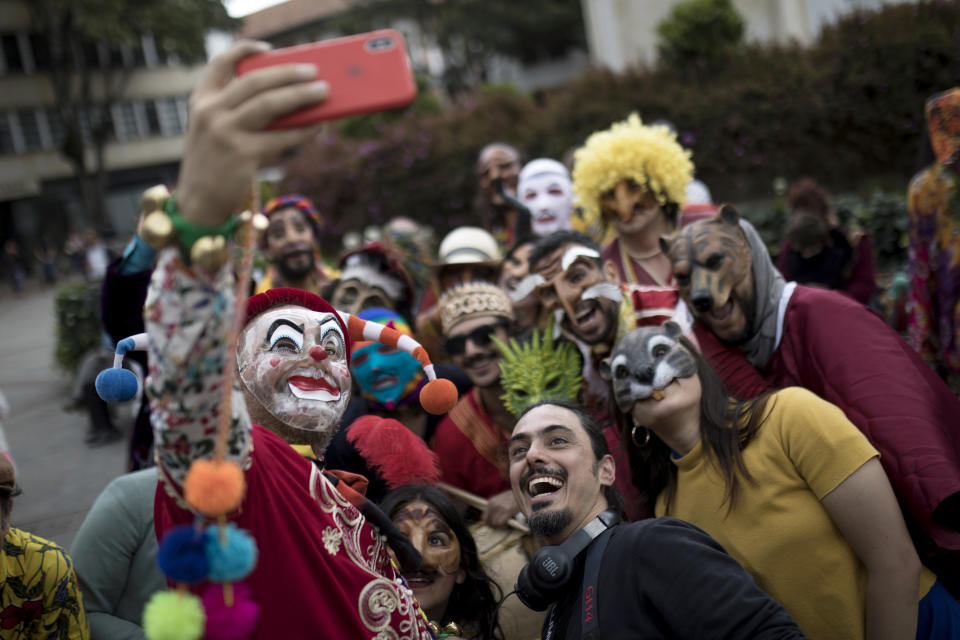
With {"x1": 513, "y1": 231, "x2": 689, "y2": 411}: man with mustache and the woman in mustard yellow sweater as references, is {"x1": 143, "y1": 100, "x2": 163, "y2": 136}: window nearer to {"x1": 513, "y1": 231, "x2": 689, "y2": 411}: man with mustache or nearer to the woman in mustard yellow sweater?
{"x1": 513, "y1": 231, "x2": 689, "y2": 411}: man with mustache

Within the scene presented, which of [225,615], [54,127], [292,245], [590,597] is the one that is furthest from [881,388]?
[54,127]

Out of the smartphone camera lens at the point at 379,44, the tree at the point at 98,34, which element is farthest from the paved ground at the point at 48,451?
the tree at the point at 98,34

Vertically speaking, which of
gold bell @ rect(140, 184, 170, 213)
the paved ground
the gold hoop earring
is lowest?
the paved ground

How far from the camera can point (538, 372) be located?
349 cm

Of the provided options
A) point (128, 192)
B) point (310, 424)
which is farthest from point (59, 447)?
point (128, 192)

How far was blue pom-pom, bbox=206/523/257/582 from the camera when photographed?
1.29 m

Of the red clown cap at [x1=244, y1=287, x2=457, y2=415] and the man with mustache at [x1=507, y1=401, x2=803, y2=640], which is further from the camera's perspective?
the red clown cap at [x1=244, y1=287, x2=457, y2=415]

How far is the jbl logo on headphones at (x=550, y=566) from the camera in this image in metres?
2.13

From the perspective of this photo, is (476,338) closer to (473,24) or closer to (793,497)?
(793,497)

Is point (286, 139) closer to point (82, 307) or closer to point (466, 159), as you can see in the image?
point (82, 307)

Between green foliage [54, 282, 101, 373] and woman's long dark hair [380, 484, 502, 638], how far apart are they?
322 inches

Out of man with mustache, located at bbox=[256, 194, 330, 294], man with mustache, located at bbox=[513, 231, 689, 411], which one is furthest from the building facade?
man with mustache, located at bbox=[513, 231, 689, 411]

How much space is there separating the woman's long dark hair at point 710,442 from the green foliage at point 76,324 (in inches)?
344

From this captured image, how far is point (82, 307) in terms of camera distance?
9695 mm
